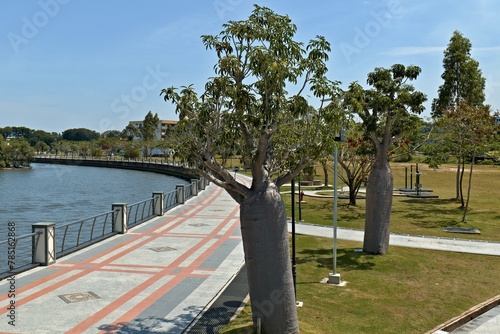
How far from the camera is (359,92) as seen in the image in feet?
35.1

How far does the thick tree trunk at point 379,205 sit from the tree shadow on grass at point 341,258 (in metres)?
0.57

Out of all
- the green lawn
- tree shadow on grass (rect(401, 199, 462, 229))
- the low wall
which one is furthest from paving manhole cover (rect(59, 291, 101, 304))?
the low wall

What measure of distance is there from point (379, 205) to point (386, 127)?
9.14 ft

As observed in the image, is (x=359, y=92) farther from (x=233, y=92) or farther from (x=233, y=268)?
(x=233, y=268)

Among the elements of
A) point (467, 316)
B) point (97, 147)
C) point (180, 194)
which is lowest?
point (467, 316)

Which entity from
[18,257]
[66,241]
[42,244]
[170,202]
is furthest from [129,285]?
[170,202]

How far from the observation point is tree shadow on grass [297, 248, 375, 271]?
15.1 metres

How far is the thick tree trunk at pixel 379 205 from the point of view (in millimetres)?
16281

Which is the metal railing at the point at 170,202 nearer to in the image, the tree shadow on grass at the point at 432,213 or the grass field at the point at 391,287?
the grass field at the point at 391,287

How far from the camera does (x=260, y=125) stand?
8406 millimetres

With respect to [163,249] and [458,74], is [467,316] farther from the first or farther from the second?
[458,74]

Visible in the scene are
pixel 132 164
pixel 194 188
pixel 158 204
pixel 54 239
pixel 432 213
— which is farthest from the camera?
pixel 132 164

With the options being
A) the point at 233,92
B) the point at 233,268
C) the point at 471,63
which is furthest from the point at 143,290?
the point at 471,63

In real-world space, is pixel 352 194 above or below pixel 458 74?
below
